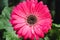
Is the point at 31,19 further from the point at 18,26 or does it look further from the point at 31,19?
the point at 18,26

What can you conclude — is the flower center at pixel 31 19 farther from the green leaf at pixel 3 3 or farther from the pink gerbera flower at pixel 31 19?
the green leaf at pixel 3 3

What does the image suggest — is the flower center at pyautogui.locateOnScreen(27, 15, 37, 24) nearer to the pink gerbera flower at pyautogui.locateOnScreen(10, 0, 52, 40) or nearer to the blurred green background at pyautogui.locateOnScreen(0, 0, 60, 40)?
the pink gerbera flower at pyautogui.locateOnScreen(10, 0, 52, 40)

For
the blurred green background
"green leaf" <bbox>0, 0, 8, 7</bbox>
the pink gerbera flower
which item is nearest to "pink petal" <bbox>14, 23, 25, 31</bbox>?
the pink gerbera flower

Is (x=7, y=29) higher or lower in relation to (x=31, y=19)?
lower

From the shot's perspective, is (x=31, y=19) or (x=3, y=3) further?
(x=3, y=3)

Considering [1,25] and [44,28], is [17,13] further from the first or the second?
[1,25]

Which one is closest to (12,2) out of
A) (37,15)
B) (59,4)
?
(59,4)

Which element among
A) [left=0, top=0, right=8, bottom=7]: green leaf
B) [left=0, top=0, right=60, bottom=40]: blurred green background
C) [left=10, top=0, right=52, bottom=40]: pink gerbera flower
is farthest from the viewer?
[left=0, top=0, right=8, bottom=7]: green leaf

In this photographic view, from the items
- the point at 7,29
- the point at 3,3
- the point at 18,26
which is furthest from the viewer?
the point at 3,3

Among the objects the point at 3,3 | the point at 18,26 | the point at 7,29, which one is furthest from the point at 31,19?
the point at 3,3
